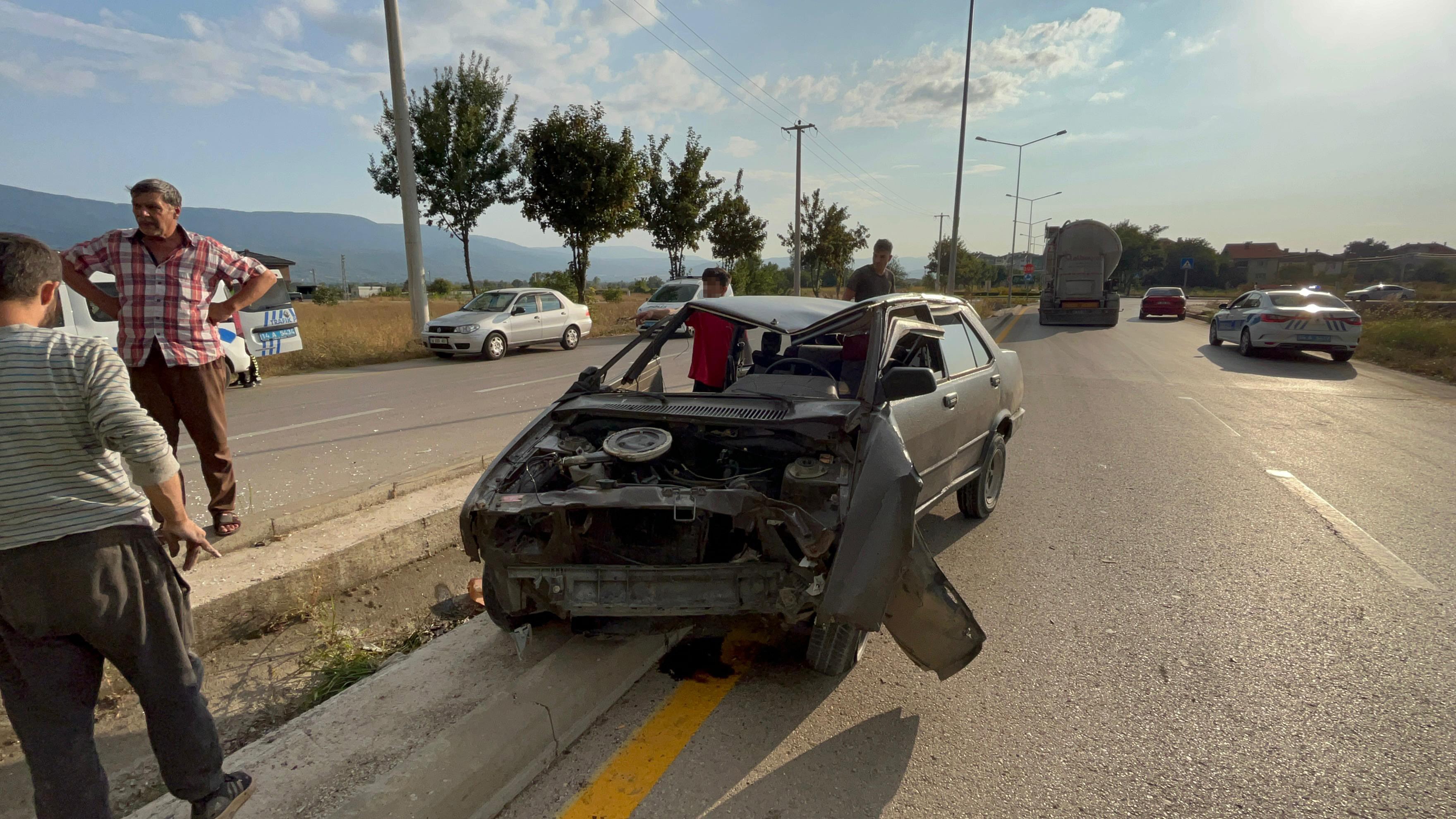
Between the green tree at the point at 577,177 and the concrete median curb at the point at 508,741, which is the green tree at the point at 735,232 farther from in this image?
the concrete median curb at the point at 508,741

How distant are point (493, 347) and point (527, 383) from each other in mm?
4074

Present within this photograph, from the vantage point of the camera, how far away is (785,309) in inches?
166

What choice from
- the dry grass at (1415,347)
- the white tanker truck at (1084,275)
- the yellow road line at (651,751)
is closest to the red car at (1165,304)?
the white tanker truck at (1084,275)

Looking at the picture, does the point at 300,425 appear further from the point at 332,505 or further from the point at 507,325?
the point at 507,325

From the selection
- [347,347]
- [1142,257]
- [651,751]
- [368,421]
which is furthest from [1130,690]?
[1142,257]

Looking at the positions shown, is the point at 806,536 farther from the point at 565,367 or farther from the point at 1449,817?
the point at 565,367

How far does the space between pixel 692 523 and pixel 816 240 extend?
1512 inches

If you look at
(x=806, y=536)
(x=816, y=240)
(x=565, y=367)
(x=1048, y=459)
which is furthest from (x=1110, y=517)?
(x=816, y=240)

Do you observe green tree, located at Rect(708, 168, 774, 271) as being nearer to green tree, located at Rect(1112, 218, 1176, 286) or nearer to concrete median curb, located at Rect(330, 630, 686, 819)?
concrete median curb, located at Rect(330, 630, 686, 819)

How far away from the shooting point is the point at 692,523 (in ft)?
9.64

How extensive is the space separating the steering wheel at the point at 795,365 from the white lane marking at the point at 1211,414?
5822mm

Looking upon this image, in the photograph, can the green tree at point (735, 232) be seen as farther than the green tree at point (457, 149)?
Yes

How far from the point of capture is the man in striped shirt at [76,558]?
1817 millimetres

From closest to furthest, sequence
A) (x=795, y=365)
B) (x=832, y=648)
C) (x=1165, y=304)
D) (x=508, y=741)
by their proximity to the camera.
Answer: (x=508, y=741) → (x=832, y=648) → (x=795, y=365) → (x=1165, y=304)
